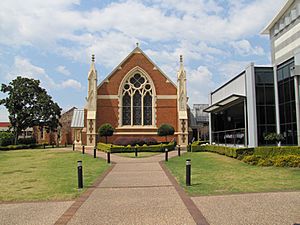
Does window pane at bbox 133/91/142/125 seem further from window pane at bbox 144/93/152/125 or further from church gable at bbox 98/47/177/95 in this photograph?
church gable at bbox 98/47/177/95

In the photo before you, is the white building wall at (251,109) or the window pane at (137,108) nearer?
the white building wall at (251,109)

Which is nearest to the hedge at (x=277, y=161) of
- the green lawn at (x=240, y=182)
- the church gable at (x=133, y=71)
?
the green lawn at (x=240, y=182)

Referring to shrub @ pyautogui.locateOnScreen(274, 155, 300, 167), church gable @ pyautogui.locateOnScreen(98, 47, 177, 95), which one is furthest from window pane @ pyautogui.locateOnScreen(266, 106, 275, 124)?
church gable @ pyautogui.locateOnScreen(98, 47, 177, 95)

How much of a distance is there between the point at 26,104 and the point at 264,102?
36483 mm

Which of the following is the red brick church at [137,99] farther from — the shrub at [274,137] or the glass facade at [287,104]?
the shrub at [274,137]

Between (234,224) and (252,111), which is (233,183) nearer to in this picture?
(234,224)

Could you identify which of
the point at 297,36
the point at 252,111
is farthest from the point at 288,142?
the point at 297,36

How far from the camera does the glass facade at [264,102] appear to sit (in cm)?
2616

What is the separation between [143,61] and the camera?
136 ft

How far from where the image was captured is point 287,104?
2447cm

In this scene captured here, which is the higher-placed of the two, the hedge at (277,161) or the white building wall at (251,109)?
the white building wall at (251,109)

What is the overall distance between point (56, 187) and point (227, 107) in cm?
2413

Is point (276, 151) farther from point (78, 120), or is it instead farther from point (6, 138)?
point (78, 120)

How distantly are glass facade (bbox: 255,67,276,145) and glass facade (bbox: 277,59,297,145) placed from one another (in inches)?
31.1
